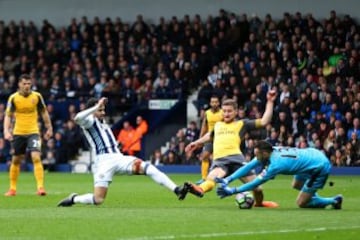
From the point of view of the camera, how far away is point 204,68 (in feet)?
120

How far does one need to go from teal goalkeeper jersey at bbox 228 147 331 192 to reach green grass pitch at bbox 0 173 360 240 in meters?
0.48

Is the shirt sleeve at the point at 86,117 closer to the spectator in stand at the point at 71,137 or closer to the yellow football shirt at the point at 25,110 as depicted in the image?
the yellow football shirt at the point at 25,110

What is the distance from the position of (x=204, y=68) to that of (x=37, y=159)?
1656 cm

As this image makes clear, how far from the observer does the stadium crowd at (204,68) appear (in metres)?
31.8

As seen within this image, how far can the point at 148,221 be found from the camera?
563 inches

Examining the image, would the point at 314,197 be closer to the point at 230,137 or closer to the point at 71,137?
the point at 230,137

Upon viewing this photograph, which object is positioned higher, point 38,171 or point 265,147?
point 265,147

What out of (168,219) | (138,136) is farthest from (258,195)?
(138,136)

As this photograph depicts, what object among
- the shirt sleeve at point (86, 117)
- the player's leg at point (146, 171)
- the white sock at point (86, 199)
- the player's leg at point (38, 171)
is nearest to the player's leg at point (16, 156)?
the player's leg at point (38, 171)

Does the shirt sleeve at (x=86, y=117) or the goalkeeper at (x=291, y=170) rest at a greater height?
the shirt sleeve at (x=86, y=117)

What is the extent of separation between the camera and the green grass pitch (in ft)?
41.3

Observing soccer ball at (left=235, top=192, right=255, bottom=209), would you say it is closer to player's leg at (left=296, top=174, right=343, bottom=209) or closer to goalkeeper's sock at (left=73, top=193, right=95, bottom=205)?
player's leg at (left=296, top=174, right=343, bottom=209)

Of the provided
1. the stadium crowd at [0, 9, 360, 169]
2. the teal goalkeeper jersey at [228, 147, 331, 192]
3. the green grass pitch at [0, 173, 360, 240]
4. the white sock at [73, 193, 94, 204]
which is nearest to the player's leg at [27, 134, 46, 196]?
the green grass pitch at [0, 173, 360, 240]

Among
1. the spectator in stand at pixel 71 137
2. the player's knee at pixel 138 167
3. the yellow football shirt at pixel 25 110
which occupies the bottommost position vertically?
the spectator in stand at pixel 71 137
